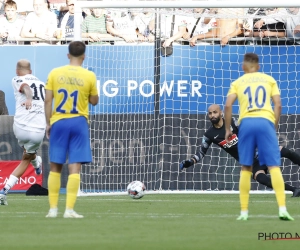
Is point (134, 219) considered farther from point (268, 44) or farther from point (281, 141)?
point (268, 44)

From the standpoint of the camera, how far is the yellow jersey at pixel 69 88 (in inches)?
370

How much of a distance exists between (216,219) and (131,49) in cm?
889

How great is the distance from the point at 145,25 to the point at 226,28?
1.79 meters

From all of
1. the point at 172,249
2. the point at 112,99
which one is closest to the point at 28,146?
the point at 112,99

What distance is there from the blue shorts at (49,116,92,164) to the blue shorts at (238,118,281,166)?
66.4 inches

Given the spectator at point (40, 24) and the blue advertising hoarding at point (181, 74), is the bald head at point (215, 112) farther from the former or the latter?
the spectator at point (40, 24)

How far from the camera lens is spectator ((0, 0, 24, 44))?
20.2 meters

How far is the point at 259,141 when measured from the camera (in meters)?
9.23

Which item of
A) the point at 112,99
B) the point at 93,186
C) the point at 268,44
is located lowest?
the point at 93,186

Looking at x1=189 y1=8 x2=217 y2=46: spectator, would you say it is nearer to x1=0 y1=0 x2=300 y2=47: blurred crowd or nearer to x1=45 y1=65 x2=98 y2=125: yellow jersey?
x1=0 y1=0 x2=300 y2=47: blurred crowd

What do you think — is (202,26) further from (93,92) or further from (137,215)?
(93,92)

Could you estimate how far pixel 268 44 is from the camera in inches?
698

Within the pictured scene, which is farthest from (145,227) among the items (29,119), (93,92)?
(29,119)

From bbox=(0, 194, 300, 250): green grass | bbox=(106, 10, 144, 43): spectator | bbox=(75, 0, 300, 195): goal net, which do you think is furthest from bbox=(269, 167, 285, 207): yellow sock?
bbox=(106, 10, 144, 43): spectator
